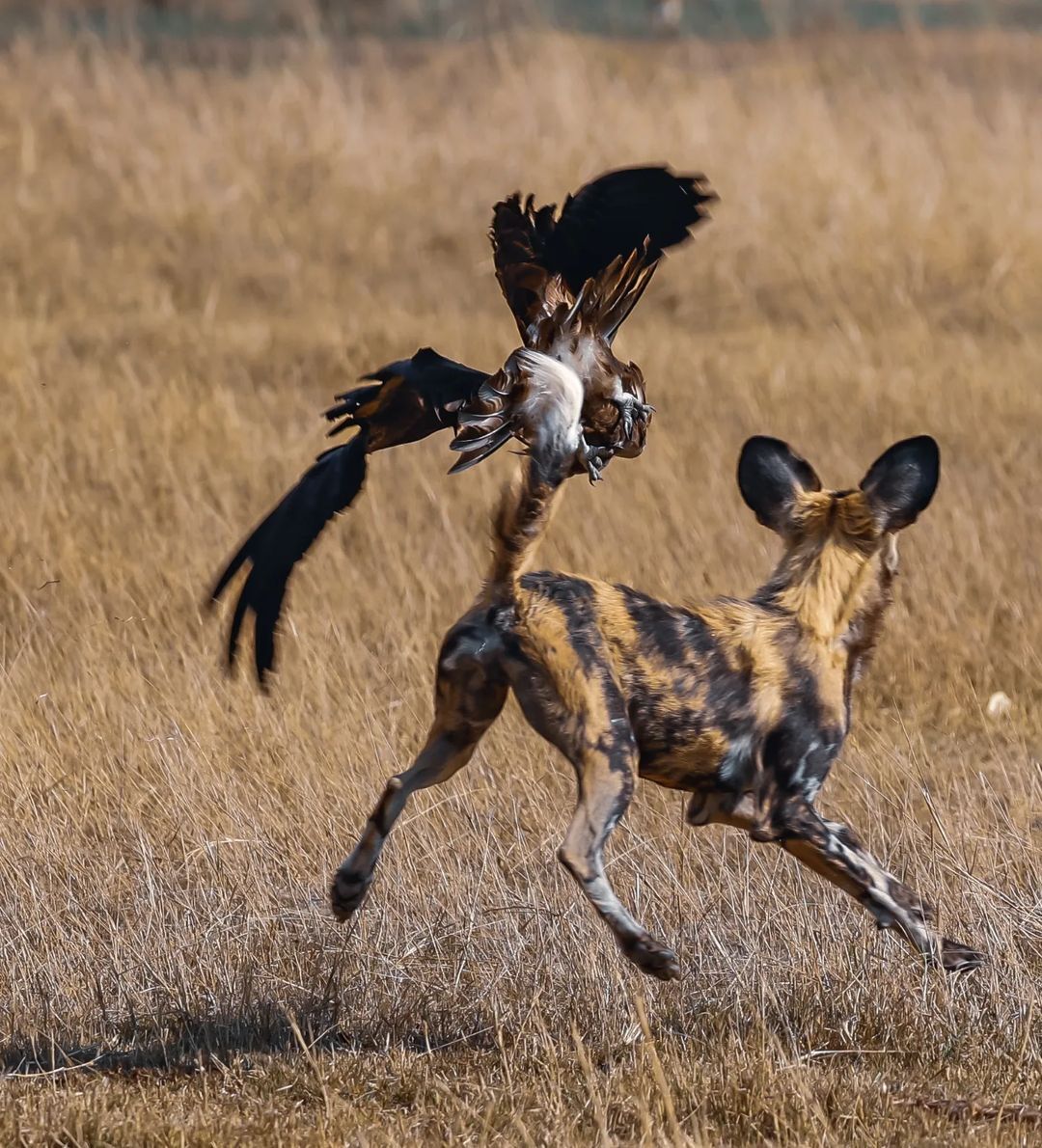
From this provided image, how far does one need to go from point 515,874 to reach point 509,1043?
813 mm

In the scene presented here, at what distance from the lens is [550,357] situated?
3.47 meters

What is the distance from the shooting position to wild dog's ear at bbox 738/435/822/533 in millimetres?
3834

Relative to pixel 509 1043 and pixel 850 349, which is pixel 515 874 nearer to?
pixel 509 1043

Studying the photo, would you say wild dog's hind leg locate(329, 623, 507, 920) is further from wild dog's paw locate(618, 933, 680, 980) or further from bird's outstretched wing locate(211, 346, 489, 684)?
wild dog's paw locate(618, 933, 680, 980)

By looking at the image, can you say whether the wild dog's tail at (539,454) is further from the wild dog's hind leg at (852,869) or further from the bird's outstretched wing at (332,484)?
the wild dog's hind leg at (852,869)

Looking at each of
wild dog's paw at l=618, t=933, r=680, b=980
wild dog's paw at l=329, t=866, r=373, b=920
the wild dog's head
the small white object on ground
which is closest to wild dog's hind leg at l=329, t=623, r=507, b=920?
wild dog's paw at l=329, t=866, r=373, b=920

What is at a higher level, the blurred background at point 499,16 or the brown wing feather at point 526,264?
the blurred background at point 499,16

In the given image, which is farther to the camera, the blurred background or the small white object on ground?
the blurred background

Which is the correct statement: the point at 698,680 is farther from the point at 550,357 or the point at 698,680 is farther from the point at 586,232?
the point at 586,232

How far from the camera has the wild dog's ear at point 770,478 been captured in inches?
151

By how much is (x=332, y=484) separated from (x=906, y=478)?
3.37ft

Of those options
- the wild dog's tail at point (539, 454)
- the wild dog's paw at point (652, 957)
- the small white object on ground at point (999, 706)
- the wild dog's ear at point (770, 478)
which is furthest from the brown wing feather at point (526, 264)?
the small white object on ground at point (999, 706)

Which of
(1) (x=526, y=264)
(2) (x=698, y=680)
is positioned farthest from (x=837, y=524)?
(1) (x=526, y=264)

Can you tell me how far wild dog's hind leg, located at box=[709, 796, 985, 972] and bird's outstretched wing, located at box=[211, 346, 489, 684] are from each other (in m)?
0.87
